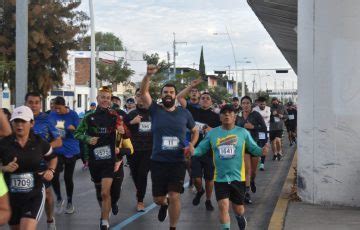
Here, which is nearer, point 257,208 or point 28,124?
point 28,124

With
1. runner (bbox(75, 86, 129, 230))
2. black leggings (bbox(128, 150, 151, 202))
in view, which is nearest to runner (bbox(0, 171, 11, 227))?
runner (bbox(75, 86, 129, 230))

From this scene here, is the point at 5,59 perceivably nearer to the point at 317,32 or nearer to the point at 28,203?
the point at 317,32

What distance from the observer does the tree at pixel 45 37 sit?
3284cm

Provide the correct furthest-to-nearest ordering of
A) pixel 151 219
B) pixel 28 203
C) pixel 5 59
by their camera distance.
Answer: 1. pixel 5 59
2. pixel 151 219
3. pixel 28 203

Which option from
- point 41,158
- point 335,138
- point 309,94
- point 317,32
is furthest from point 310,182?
point 41,158

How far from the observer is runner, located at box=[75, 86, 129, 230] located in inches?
324

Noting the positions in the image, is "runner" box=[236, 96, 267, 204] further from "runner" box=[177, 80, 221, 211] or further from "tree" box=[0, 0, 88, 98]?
"tree" box=[0, 0, 88, 98]

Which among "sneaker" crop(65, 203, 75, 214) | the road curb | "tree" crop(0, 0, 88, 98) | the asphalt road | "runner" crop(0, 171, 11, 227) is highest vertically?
"tree" crop(0, 0, 88, 98)

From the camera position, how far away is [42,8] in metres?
33.2

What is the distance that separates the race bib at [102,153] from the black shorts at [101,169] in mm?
71

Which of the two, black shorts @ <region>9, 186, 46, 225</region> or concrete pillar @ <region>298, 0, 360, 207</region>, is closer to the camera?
black shorts @ <region>9, 186, 46, 225</region>

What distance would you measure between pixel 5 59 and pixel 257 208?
24.9 metres

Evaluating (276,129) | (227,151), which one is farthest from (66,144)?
(276,129)

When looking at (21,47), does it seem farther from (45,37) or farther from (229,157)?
(45,37)
